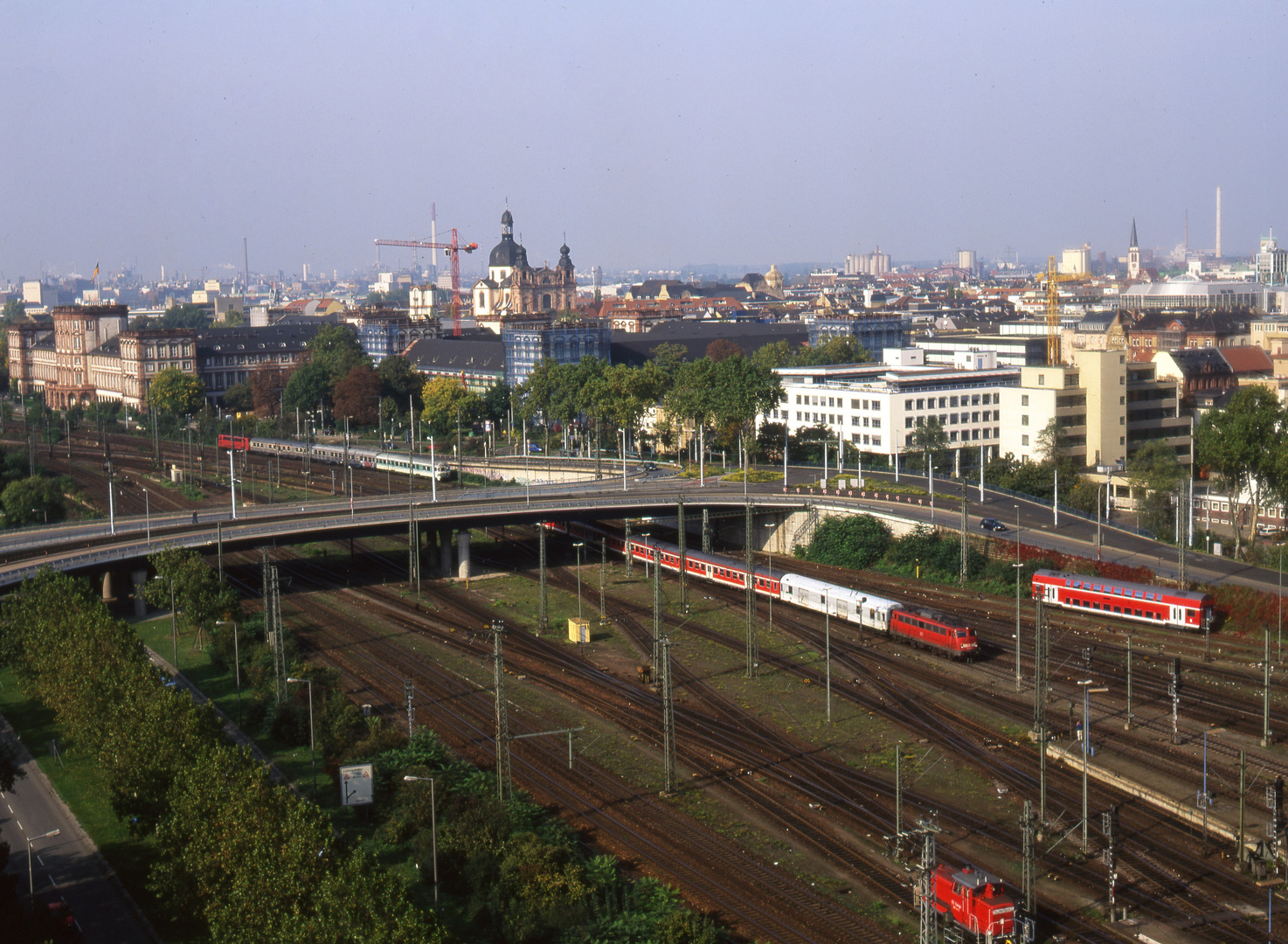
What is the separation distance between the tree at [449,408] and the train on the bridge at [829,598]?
38.5 meters

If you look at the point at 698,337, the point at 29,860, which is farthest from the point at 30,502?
the point at 698,337

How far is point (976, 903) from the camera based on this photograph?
2520 cm

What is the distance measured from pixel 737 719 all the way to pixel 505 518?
25.4 m

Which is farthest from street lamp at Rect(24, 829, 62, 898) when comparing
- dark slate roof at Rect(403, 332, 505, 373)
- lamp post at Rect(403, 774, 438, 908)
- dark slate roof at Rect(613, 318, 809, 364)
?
dark slate roof at Rect(613, 318, 809, 364)

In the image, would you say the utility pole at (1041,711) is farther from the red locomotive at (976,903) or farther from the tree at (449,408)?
the tree at (449,408)

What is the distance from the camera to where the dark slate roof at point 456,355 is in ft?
395

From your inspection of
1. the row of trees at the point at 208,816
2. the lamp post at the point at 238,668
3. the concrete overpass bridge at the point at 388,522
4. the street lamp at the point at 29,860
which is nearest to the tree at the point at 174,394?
the concrete overpass bridge at the point at 388,522

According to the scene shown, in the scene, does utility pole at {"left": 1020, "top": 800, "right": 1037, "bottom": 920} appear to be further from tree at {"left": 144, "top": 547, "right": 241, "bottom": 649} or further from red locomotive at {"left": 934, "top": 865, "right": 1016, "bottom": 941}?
tree at {"left": 144, "top": 547, "right": 241, "bottom": 649}

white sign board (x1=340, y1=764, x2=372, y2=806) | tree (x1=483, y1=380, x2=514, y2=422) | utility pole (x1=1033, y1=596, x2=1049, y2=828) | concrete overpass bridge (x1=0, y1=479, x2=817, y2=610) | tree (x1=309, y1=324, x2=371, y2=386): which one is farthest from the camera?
tree (x1=309, y1=324, x2=371, y2=386)

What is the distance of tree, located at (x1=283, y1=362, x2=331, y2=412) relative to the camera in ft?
374

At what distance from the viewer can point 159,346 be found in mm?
125625

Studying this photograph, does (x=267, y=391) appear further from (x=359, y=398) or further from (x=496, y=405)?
(x=496, y=405)

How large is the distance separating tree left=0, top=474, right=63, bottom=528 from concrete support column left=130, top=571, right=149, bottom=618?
18183 millimetres

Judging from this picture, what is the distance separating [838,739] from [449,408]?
6932 cm
